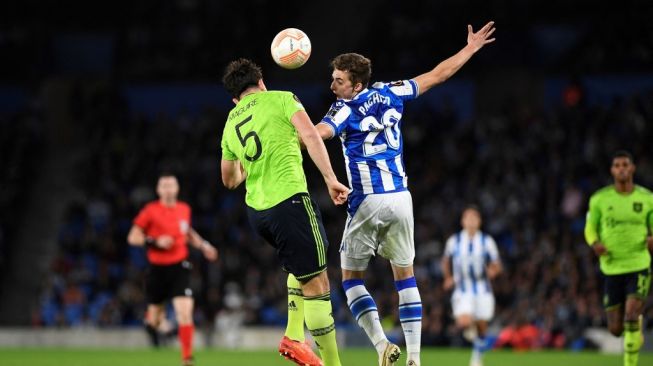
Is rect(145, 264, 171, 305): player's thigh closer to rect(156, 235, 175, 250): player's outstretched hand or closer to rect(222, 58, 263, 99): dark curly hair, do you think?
rect(156, 235, 175, 250): player's outstretched hand

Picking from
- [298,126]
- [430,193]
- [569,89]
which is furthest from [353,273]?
[569,89]

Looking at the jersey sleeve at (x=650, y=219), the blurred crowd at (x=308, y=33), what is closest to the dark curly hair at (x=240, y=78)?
the jersey sleeve at (x=650, y=219)

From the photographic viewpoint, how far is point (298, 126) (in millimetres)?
8883

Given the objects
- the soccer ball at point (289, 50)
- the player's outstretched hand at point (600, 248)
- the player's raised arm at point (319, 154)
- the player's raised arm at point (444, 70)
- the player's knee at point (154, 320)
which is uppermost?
the soccer ball at point (289, 50)

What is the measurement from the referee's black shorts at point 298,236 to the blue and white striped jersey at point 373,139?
1037 mm

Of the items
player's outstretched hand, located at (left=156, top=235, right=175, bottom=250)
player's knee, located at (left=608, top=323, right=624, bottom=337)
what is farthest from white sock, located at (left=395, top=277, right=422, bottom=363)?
player's outstretched hand, located at (left=156, top=235, right=175, bottom=250)

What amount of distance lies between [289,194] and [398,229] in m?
1.37

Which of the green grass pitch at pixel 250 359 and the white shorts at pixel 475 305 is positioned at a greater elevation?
the white shorts at pixel 475 305

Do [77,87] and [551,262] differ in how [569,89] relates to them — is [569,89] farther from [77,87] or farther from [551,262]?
[77,87]

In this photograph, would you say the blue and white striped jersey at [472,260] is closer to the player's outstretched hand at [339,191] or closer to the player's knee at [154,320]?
the player's knee at [154,320]

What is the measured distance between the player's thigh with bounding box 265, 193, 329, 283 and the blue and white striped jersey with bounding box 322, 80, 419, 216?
107 cm

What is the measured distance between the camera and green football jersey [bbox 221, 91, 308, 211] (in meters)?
8.99

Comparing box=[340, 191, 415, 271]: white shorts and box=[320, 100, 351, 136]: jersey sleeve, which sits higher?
box=[320, 100, 351, 136]: jersey sleeve

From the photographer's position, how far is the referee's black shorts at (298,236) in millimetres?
8859
